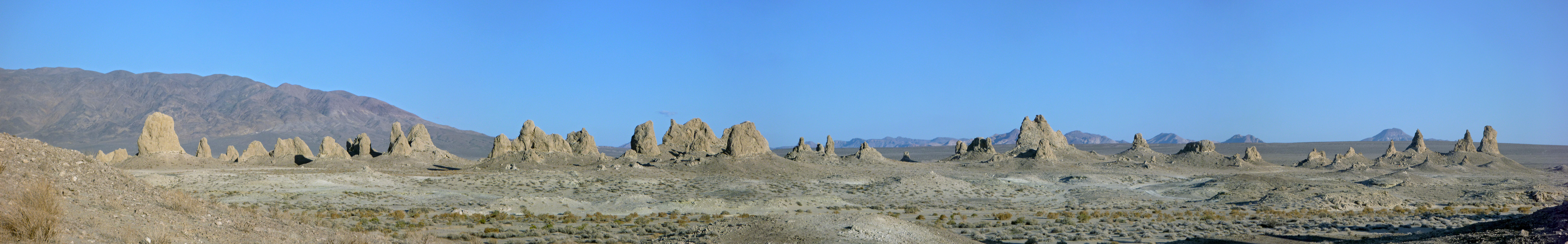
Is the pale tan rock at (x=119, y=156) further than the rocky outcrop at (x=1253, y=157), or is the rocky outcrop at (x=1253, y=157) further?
the rocky outcrop at (x=1253, y=157)

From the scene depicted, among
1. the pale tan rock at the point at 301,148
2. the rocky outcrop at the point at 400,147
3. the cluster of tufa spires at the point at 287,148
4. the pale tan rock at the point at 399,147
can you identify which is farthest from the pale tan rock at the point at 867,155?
the pale tan rock at the point at 301,148

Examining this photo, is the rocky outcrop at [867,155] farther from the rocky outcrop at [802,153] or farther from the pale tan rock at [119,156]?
the pale tan rock at [119,156]

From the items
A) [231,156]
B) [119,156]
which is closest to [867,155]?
[231,156]

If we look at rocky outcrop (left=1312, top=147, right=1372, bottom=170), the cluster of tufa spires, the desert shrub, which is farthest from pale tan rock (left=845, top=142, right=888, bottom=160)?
the desert shrub

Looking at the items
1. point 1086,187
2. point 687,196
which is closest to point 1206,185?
point 1086,187

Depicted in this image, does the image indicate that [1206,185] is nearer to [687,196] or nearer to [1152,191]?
[1152,191]

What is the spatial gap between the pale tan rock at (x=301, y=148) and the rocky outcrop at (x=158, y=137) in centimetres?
829

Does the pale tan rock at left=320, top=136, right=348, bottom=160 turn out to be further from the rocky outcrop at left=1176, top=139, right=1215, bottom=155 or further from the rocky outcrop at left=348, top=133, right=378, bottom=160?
the rocky outcrop at left=1176, top=139, right=1215, bottom=155

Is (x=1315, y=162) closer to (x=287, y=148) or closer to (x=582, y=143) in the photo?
(x=582, y=143)

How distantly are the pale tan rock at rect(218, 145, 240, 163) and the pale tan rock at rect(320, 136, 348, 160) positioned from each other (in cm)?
570

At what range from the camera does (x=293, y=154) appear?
71688 mm

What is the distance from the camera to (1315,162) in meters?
82.0

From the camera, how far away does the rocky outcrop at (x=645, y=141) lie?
2849 inches

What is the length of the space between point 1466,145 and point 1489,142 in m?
3.58
